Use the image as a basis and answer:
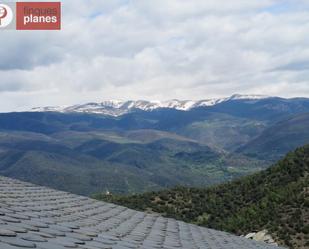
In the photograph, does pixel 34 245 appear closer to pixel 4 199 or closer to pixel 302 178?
pixel 4 199

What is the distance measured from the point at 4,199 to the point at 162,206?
261ft

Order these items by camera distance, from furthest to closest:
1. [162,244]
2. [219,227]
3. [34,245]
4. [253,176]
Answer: [253,176]
[219,227]
[162,244]
[34,245]

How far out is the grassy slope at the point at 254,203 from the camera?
67.3m

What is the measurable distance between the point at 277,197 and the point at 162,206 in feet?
70.7

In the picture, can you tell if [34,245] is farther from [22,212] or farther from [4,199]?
[4,199]

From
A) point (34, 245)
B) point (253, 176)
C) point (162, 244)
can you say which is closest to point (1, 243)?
point (34, 245)

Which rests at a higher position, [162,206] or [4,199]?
[4,199]

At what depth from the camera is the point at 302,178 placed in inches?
3575

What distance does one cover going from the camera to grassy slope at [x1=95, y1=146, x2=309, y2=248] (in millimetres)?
67312

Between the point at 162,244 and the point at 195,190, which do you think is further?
the point at 195,190

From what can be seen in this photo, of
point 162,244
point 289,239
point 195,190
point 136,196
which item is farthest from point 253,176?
point 162,244

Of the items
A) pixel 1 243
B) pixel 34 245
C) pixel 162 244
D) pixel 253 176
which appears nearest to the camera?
pixel 1 243

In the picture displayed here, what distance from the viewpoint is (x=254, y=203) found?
90375mm

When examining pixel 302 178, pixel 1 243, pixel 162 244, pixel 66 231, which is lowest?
pixel 302 178
